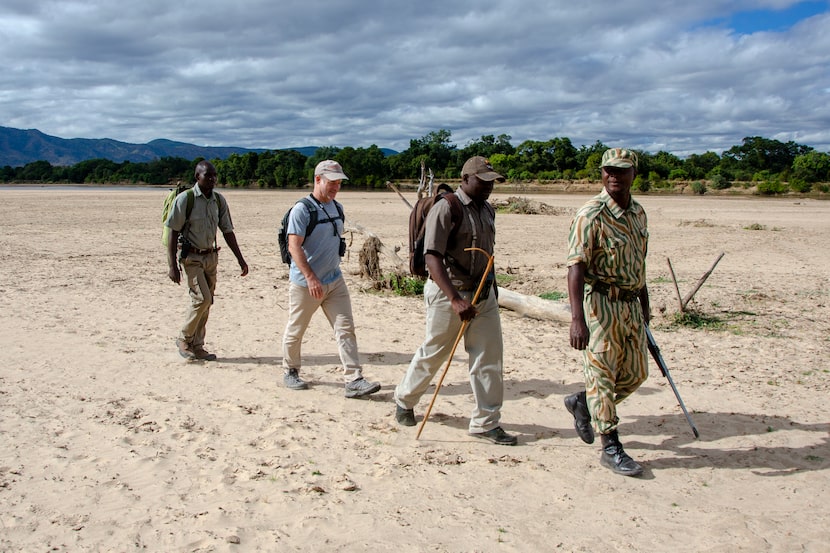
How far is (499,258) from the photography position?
15.4 metres

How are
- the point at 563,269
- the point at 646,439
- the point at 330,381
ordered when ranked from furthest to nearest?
1. the point at 563,269
2. the point at 330,381
3. the point at 646,439

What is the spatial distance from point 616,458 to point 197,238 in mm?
4318

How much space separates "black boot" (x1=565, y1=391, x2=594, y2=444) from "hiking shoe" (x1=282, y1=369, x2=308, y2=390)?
2.50 m

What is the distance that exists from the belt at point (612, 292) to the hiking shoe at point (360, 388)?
2.29 metres

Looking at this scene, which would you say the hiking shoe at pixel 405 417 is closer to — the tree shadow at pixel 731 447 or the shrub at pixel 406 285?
the tree shadow at pixel 731 447

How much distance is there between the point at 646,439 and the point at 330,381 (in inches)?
113

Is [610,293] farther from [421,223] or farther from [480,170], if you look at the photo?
[421,223]

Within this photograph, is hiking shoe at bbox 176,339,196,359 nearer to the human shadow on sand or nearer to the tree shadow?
the human shadow on sand

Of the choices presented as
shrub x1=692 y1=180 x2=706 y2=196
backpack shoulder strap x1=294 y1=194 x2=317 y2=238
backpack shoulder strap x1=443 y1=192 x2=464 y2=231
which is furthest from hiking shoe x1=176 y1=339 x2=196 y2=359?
shrub x1=692 y1=180 x2=706 y2=196

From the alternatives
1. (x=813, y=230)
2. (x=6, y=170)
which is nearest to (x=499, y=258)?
(x=813, y=230)

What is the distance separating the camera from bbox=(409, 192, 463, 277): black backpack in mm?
4594

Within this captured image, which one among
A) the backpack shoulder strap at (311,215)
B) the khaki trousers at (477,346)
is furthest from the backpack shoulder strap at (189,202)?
the khaki trousers at (477,346)

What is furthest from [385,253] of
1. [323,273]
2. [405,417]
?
[405,417]

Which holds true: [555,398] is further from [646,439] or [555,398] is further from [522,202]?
[522,202]
